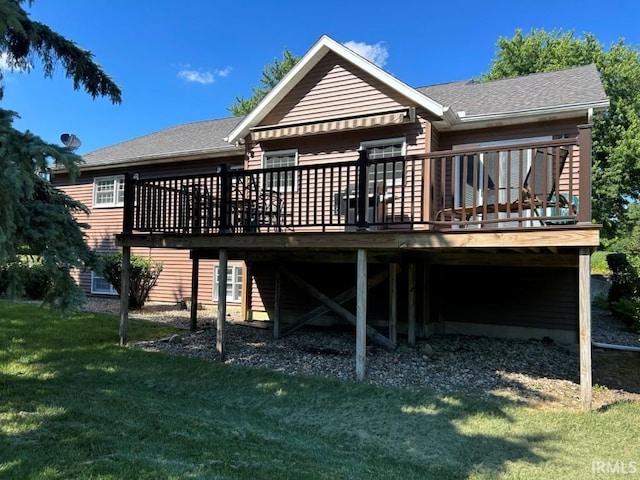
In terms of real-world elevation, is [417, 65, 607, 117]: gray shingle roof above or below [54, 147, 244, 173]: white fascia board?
above

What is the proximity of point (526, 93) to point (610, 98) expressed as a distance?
16.3m

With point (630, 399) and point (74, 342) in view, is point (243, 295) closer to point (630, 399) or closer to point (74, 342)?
point (74, 342)

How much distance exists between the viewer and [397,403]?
16.4 ft

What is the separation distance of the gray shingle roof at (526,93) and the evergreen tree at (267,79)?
20605 mm

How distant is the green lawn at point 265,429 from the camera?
3.43 meters

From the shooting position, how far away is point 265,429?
4.30 meters

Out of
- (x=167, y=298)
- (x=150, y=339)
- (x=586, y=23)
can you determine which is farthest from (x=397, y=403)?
(x=586, y=23)

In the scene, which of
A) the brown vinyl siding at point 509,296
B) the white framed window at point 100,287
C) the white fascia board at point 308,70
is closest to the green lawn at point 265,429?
the brown vinyl siding at point 509,296

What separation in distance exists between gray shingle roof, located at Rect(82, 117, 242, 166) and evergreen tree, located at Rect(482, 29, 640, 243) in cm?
1533

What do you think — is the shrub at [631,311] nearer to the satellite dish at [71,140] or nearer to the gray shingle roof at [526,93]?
the gray shingle roof at [526,93]

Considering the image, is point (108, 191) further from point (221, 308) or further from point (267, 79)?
point (267, 79)

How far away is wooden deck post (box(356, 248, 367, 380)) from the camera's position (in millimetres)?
5836

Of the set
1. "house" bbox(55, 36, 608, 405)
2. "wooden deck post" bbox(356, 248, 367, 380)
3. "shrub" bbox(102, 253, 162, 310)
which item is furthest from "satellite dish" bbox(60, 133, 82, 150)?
"wooden deck post" bbox(356, 248, 367, 380)

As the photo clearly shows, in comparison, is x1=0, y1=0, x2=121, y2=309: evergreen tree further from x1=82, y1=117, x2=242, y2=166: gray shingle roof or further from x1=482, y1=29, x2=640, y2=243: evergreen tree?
x1=482, y1=29, x2=640, y2=243: evergreen tree
